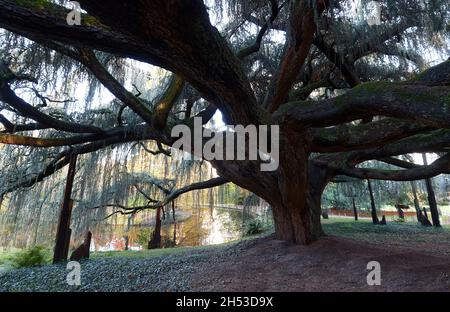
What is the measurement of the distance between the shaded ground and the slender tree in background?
2.16ft

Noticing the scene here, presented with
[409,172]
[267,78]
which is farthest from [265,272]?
[267,78]

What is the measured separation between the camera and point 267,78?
484 cm

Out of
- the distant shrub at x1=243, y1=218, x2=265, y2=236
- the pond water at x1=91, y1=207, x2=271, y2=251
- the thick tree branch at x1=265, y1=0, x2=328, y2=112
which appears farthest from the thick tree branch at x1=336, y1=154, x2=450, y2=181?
the pond water at x1=91, y1=207, x2=271, y2=251

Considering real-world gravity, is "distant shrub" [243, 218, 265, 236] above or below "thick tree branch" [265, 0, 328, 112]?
below

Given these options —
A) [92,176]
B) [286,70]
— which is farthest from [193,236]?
[286,70]

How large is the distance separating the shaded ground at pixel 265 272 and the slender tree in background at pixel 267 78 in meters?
0.66

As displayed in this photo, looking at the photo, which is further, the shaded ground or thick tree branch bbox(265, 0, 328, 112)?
thick tree branch bbox(265, 0, 328, 112)

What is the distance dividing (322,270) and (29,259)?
4567mm

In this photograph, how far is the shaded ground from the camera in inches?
110

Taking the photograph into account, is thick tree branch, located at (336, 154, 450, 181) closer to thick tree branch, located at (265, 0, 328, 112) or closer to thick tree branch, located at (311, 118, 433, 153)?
thick tree branch, located at (311, 118, 433, 153)

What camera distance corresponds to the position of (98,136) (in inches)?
149

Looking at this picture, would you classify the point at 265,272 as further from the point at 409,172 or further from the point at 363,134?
the point at 409,172

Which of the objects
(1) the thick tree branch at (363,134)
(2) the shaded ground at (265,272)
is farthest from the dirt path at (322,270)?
(1) the thick tree branch at (363,134)
